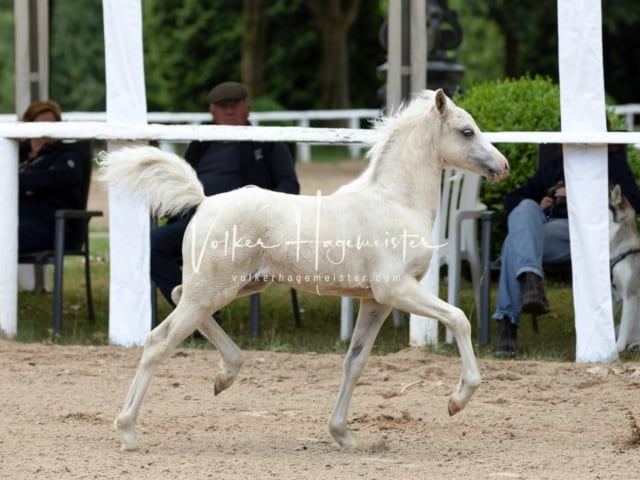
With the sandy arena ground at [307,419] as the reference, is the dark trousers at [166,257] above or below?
above

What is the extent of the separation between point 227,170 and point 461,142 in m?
3.20

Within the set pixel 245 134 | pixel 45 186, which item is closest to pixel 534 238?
pixel 245 134

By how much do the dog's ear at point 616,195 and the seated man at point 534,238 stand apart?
9 cm

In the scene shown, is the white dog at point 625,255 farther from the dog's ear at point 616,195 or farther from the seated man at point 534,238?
the seated man at point 534,238

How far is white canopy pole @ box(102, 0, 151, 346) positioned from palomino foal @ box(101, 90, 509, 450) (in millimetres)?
2180

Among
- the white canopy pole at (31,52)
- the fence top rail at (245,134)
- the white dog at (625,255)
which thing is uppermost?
the white canopy pole at (31,52)

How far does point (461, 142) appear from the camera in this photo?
5879 millimetres

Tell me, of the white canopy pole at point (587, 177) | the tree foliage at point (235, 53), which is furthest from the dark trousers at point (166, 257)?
the tree foliage at point (235, 53)

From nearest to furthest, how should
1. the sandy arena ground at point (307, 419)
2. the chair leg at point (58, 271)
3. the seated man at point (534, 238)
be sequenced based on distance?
1. the sandy arena ground at point (307, 419)
2. the seated man at point (534, 238)
3. the chair leg at point (58, 271)

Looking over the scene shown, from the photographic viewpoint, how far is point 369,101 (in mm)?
34688

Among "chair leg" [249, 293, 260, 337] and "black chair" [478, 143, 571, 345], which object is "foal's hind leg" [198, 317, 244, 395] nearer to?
"black chair" [478, 143, 571, 345]

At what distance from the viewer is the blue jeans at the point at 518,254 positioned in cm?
790

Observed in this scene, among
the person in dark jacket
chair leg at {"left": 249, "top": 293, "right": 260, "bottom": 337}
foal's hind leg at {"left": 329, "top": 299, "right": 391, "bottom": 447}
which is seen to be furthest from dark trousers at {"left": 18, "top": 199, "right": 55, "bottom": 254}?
foal's hind leg at {"left": 329, "top": 299, "right": 391, "bottom": 447}

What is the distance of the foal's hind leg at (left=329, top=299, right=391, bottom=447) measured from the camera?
19.1 ft
